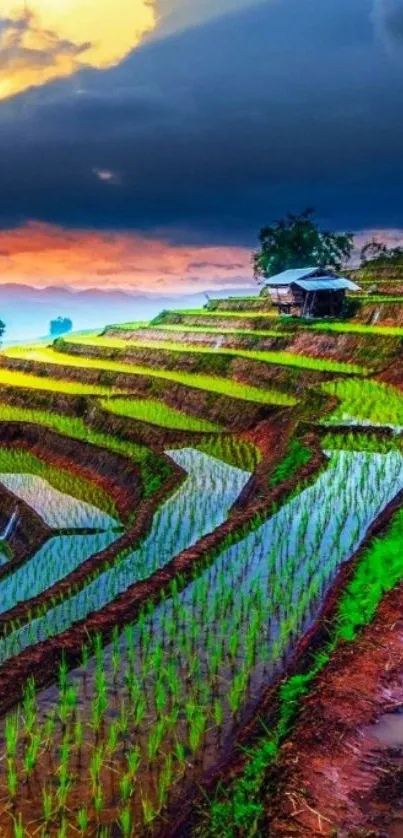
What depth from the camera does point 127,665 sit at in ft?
17.2

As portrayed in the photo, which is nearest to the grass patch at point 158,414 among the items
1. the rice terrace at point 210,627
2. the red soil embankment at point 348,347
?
the rice terrace at point 210,627

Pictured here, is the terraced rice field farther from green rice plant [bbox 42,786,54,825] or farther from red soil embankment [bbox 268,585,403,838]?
red soil embankment [bbox 268,585,403,838]

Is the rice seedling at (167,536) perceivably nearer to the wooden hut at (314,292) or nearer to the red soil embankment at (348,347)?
the red soil embankment at (348,347)

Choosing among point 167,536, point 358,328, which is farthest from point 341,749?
point 358,328

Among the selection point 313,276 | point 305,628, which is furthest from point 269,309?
point 305,628

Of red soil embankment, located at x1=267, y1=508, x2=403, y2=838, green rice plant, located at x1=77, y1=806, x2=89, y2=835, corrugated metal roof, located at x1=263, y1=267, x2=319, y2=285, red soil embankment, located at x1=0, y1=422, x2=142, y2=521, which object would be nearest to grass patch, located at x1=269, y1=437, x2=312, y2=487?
red soil embankment, located at x1=0, y1=422, x2=142, y2=521

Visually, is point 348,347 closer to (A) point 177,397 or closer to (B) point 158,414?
(A) point 177,397

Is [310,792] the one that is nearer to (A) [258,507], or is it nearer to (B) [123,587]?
(B) [123,587]

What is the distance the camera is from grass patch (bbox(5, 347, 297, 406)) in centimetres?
1717

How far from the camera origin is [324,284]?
27.6m

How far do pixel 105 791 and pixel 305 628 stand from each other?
85.5 inches

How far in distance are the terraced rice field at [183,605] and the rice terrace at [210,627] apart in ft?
0.06

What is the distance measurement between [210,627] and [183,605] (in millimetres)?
565

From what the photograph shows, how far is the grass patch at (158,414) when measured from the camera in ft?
53.3
